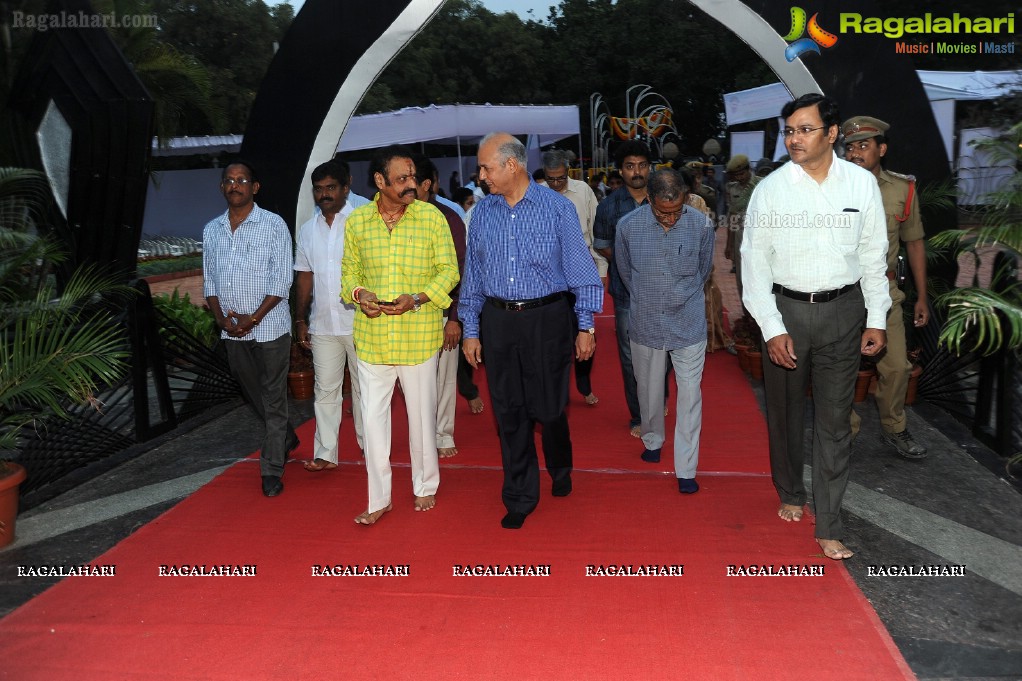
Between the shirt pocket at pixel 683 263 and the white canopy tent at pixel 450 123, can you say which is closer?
the shirt pocket at pixel 683 263

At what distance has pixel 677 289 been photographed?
Answer: 523cm

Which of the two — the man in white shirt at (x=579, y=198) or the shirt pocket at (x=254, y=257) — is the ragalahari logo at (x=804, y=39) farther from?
the shirt pocket at (x=254, y=257)

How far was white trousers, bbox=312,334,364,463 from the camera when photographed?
5.61 metres

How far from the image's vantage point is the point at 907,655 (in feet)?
11.6

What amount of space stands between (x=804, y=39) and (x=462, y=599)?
4.93 metres

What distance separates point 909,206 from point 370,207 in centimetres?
324

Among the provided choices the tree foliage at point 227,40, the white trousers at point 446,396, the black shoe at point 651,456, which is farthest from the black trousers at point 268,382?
the tree foliage at point 227,40

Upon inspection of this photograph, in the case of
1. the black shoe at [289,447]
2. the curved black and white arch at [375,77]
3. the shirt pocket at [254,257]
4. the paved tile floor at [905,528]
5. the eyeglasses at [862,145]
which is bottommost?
the paved tile floor at [905,528]

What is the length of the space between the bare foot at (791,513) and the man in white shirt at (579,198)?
2.12 metres

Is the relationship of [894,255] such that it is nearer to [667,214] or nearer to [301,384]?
[667,214]

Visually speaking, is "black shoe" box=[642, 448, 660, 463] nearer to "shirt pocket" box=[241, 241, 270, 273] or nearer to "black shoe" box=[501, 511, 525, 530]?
"black shoe" box=[501, 511, 525, 530]

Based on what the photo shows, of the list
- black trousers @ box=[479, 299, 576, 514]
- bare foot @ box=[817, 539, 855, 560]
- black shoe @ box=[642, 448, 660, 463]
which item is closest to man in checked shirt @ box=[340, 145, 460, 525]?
black trousers @ box=[479, 299, 576, 514]

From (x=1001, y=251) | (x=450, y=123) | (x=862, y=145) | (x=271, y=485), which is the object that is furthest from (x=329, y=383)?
(x=450, y=123)

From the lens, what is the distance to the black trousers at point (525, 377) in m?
4.72
